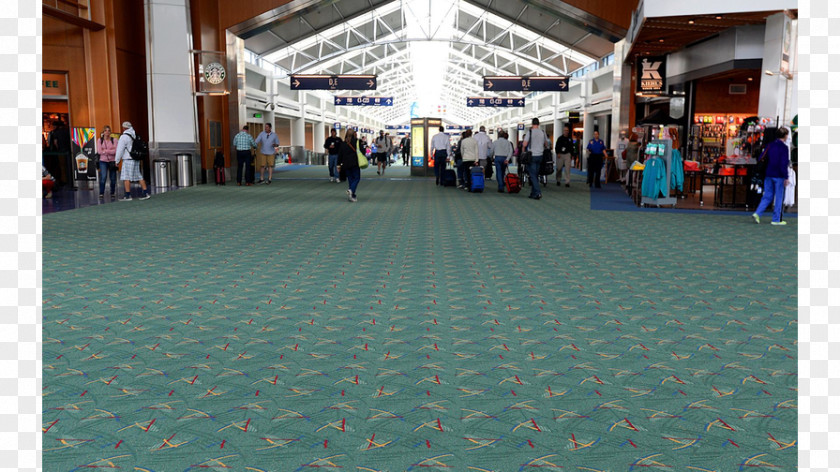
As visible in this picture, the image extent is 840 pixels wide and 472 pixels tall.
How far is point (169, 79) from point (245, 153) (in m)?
2.45

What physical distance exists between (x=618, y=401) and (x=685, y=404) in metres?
0.27

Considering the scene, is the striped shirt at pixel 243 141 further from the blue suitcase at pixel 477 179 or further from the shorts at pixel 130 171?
the blue suitcase at pixel 477 179

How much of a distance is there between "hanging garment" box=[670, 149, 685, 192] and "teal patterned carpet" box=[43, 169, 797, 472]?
4.81 metres

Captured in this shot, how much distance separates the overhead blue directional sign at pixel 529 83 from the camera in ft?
81.0

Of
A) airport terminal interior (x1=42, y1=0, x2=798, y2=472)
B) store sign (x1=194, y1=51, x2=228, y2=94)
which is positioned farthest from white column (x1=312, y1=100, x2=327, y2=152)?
airport terminal interior (x1=42, y1=0, x2=798, y2=472)

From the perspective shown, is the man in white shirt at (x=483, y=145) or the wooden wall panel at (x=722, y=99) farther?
the wooden wall panel at (x=722, y=99)

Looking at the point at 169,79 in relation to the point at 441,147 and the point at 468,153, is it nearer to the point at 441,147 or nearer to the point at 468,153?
the point at 441,147

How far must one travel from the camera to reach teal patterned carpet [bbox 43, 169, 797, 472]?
240 centimetres

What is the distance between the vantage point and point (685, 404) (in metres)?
2.80

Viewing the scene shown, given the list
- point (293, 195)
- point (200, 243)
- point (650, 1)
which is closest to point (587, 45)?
point (650, 1)

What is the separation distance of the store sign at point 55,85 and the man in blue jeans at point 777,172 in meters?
14.4

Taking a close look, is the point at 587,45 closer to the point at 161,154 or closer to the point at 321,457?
the point at 161,154

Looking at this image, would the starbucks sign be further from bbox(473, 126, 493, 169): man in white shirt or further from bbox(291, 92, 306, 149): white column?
bbox(291, 92, 306, 149): white column

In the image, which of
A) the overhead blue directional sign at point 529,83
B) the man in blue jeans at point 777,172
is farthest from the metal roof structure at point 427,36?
the man in blue jeans at point 777,172
